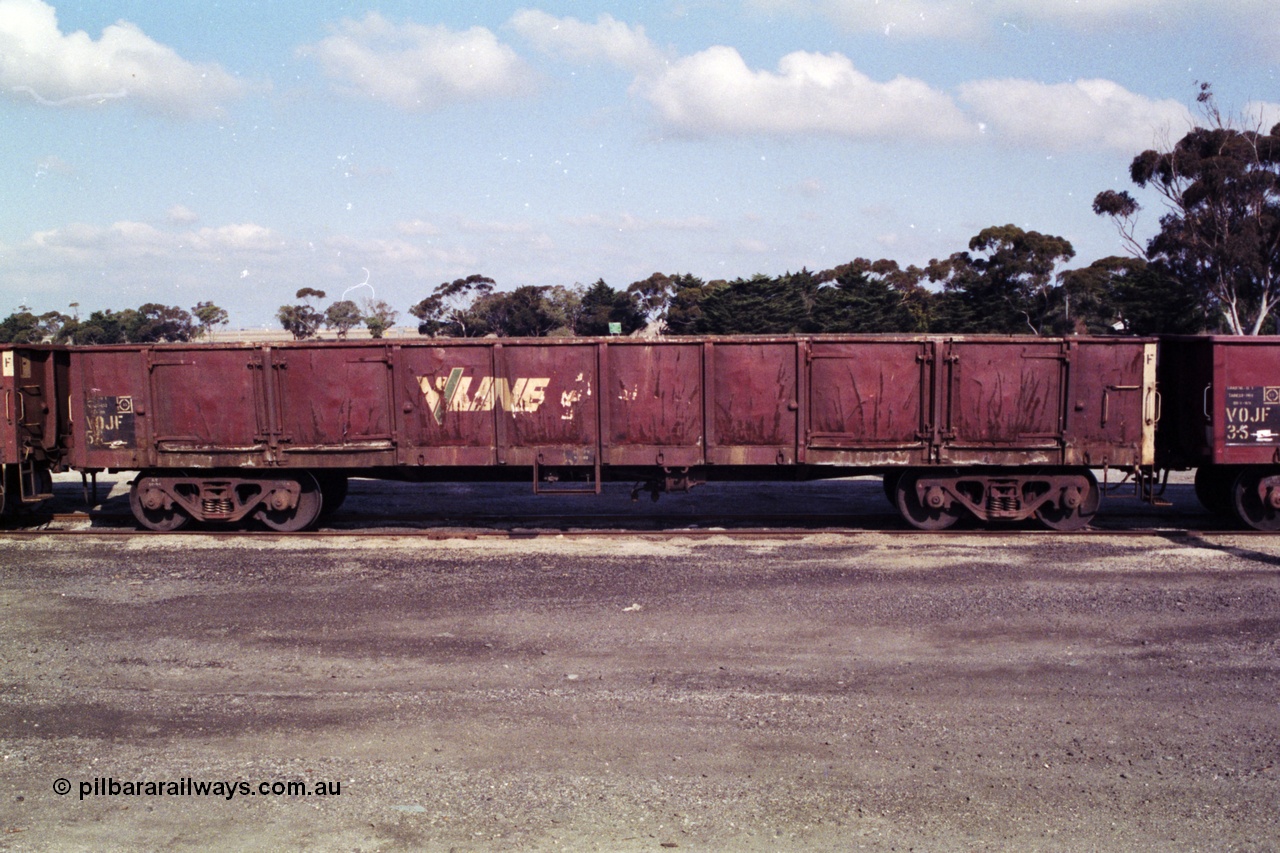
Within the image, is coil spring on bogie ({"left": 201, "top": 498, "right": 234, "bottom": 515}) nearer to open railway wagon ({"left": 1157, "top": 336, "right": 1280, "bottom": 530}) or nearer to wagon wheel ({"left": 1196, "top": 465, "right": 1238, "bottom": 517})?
open railway wagon ({"left": 1157, "top": 336, "right": 1280, "bottom": 530})

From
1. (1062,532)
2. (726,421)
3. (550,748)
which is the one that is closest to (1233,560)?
(1062,532)

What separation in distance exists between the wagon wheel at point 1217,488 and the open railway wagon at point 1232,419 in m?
0.02

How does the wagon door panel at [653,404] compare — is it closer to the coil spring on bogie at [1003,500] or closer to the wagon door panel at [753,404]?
the wagon door panel at [753,404]

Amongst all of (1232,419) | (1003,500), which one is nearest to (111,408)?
(1003,500)

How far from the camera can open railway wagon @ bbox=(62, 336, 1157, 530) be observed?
12.4 meters

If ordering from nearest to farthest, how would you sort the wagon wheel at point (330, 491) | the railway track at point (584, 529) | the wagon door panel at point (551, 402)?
the railway track at point (584, 529)
the wagon door panel at point (551, 402)
the wagon wheel at point (330, 491)

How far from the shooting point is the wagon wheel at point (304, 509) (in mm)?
13102

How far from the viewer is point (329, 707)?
6.98 metres

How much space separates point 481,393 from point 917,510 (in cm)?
638

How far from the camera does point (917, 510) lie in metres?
12.9

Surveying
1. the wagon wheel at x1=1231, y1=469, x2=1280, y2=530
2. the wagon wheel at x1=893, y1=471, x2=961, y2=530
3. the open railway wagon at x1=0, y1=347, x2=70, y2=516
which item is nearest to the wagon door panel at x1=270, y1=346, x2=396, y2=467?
the open railway wagon at x1=0, y1=347, x2=70, y2=516

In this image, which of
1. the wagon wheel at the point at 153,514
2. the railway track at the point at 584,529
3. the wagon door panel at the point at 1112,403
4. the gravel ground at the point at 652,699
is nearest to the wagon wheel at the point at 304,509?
the railway track at the point at 584,529

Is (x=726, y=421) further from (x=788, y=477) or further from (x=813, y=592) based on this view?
(x=813, y=592)

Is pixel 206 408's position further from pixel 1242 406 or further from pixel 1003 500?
pixel 1242 406
